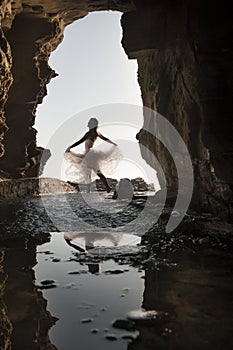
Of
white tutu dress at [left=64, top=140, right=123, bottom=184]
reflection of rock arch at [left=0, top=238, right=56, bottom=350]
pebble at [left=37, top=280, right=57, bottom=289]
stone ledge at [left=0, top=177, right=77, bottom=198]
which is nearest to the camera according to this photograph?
reflection of rock arch at [left=0, top=238, right=56, bottom=350]

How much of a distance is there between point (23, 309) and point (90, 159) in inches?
324

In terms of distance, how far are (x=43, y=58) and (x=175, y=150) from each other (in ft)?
33.2

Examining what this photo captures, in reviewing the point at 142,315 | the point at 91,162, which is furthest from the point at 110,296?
the point at 91,162

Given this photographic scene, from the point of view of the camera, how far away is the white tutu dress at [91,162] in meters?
10.6

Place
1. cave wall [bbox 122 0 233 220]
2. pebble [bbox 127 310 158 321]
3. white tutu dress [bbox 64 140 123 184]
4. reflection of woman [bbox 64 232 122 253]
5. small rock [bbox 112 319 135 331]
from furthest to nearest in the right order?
white tutu dress [bbox 64 140 123 184]
cave wall [bbox 122 0 233 220]
reflection of woman [bbox 64 232 122 253]
pebble [bbox 127 310 158 321]
small rock [bbox 112 319 135 331]

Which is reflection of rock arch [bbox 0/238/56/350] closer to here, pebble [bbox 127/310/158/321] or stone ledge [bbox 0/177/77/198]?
pebble [bbox 127/310/158/321]

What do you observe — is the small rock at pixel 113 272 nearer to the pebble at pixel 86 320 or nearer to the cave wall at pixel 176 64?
the pebble at pixel 86 320

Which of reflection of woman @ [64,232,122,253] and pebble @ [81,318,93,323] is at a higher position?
reflection of woman @ [64,232,122,253]

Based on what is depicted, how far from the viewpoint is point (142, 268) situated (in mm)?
3594

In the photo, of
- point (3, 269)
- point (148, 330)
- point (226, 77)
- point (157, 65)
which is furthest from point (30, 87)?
point (148, 330)

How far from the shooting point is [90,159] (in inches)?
417

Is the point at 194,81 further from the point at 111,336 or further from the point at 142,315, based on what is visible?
the point at 111,336

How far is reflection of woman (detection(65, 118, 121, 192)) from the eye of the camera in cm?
1062

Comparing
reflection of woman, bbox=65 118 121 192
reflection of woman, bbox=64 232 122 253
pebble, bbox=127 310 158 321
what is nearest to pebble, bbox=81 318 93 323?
pebble, bbox=127 310 158 321
